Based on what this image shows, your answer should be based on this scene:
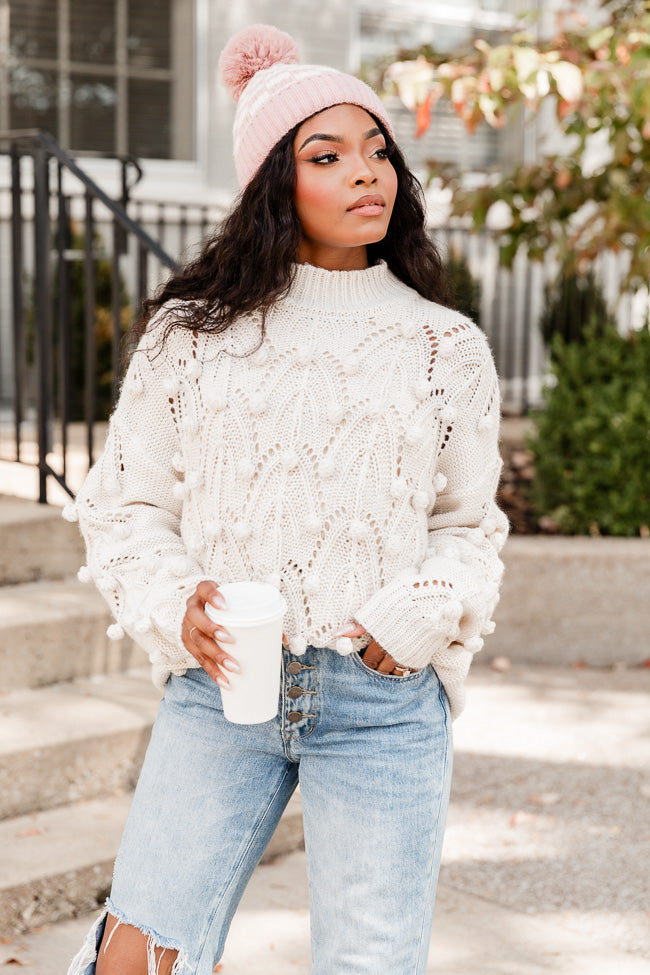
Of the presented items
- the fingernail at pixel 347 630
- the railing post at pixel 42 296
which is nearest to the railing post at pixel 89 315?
the railing post at pixel 42 296

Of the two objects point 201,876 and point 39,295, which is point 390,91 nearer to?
point 39,295

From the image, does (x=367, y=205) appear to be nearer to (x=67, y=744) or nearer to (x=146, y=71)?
(x=67, y=744)

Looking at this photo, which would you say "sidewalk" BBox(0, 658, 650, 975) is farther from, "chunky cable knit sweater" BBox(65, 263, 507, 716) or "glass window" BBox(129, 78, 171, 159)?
"glass window" BBox(129, 78, 171, 159)

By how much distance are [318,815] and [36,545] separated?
2544 mm

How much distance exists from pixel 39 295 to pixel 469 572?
115 inches

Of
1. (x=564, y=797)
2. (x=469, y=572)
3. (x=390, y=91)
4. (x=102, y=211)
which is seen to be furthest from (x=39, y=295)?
(x=102, y=211)

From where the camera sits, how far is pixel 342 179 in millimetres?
1905

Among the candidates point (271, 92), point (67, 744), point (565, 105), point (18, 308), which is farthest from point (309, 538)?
point (565, 105)

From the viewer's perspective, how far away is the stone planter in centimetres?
523

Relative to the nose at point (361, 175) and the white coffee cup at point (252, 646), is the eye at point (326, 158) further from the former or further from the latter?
the white coffee cup at point (252, 646)

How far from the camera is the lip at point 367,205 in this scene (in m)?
1.90

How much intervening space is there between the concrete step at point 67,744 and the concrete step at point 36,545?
0.55m

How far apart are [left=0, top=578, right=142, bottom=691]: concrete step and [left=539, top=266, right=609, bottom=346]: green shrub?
17.1ft

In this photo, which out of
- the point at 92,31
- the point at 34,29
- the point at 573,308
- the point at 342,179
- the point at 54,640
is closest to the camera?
the point at 342,179
